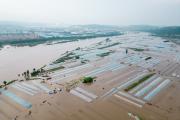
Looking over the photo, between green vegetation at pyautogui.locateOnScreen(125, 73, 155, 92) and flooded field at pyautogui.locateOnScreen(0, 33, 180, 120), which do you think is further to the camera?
green vegetation at pyautogui.locateOnScreen(125, 73, 155, 92)

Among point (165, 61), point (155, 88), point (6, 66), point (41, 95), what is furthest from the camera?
point (165, 61)

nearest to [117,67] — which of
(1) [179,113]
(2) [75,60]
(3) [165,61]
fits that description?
(2) [75,60]

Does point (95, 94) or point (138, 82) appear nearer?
point (95, 94)

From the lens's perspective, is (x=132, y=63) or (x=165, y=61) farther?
(x=165, y=61)

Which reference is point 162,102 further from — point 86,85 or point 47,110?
point 47,110

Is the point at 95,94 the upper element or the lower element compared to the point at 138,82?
lower

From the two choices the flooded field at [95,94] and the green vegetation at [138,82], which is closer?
the flooded field at [95,94]

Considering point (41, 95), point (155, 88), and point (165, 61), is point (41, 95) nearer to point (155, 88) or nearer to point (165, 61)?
point (155, 88)

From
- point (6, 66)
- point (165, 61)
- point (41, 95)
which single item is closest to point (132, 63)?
point (165, 61)

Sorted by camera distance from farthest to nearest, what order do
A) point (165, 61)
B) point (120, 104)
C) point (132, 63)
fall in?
point (165, 61) < point (132, 63) < point (120, 104)
